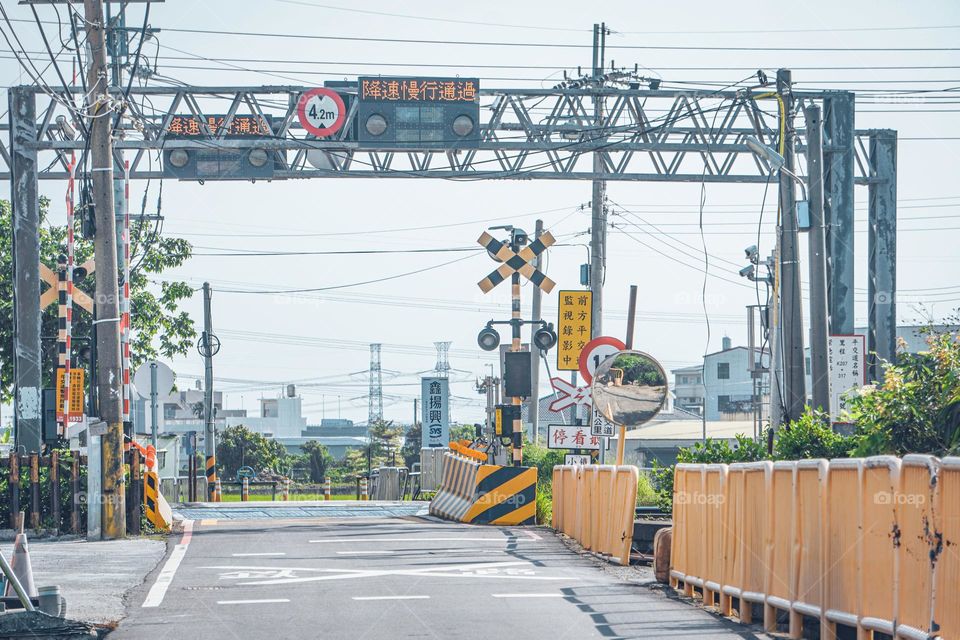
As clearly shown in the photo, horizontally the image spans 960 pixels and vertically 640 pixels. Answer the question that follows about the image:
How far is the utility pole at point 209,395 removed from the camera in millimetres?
41388

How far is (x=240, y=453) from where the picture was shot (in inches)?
3093

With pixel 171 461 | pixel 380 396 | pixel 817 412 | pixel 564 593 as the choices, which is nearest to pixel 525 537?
pixel 817 412

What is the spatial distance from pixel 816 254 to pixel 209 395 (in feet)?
99.0

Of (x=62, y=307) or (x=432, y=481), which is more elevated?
(x=62, y=307)

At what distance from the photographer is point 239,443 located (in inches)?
3093

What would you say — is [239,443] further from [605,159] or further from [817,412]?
[817,412]

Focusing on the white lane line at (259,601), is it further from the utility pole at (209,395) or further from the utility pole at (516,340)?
→ the utility pole at (209,395)

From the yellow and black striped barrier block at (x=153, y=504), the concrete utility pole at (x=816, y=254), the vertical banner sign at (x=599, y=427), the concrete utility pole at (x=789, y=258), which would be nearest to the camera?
the concrete utility pole at (x=789, y=258)

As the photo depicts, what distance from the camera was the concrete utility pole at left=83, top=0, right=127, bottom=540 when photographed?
59.5ft

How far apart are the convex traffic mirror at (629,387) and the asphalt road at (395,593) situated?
6.20 ft

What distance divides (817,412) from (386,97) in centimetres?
1234

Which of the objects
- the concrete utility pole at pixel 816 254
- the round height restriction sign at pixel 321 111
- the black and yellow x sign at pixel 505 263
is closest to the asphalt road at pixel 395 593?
the concrete utility pole at pixel 816 254

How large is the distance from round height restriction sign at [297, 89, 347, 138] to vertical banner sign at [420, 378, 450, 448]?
15.8 m

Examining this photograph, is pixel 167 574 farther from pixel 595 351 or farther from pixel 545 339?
pixel 545 339
